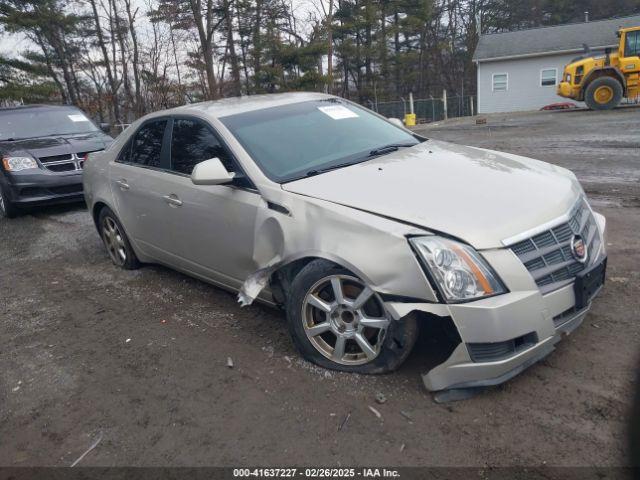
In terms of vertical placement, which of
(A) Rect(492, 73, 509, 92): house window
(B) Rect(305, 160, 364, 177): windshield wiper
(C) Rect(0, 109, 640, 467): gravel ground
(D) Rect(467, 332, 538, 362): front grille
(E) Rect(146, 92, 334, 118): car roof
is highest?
(A) Rect(492, 73, 509, 92): house window

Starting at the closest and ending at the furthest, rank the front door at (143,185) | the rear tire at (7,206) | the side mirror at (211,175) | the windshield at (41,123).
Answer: the side mirror at (211,175) → the front door at (143,185) → the rear tire at (7,206) → the windshield at (41,123)

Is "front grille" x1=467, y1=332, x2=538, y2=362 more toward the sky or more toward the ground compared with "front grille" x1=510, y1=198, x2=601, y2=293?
more toward the ground

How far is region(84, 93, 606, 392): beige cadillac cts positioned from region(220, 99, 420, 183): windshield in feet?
0.05

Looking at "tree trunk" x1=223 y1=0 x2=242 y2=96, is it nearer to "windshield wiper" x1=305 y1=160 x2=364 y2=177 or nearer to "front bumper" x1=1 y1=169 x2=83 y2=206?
"front bumper" x1=1 y1=169 x2=83 y2=206

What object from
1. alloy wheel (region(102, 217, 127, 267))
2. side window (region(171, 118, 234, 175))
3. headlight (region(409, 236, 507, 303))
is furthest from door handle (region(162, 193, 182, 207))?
headlight (region(409, 236, 507, 303))

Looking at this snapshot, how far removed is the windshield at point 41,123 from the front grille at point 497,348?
332 inches

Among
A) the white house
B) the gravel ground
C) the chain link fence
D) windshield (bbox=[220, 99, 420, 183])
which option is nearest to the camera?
the gravel ground

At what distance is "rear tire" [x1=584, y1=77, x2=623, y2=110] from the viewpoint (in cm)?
1848

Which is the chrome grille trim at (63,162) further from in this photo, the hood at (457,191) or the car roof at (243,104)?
the hood at (457,191)

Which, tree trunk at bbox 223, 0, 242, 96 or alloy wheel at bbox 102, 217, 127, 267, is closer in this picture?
alloy wheel at bbox 102, 217, 127, 267

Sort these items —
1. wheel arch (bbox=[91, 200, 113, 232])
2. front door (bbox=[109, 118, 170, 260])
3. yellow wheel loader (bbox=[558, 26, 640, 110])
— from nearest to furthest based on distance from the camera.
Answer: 1. front door (bbox=[109, 118, 170, 260])
2. wheel arch (bbox=[91, 200, 113, 232])
3. yellow wheel loader (bbox=[558, 26, 640, 110])

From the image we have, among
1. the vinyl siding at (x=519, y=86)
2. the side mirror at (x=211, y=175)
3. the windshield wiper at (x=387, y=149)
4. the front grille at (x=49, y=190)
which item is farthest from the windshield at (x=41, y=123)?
the vinyl siding at (x=519, y=86)

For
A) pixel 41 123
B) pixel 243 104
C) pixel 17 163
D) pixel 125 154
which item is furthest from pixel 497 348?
pixel 41 123

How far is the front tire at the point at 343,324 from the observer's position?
109 inches
